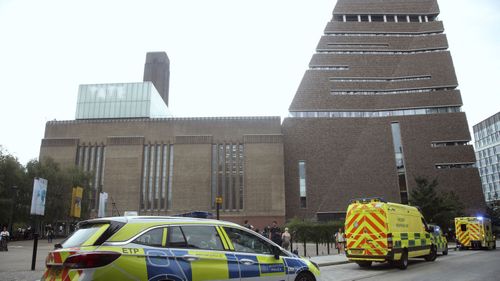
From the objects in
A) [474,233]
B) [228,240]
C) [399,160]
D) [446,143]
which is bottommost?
[474,233]

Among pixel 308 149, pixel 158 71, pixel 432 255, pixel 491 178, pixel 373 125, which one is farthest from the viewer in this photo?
pixel 491 178

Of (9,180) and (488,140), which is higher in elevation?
(488,140)

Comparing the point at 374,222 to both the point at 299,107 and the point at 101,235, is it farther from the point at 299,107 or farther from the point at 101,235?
the point at 299,107

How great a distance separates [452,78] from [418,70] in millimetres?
5389

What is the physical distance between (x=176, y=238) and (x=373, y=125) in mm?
56473

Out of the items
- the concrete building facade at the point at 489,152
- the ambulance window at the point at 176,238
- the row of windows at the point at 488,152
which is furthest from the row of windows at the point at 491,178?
the ambulance window at the point at 176,238

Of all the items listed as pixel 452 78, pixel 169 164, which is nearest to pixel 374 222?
pixel 169 164

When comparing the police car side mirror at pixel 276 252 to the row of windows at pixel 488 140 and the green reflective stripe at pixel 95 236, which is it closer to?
the green reflective stripe at pixel 95 236

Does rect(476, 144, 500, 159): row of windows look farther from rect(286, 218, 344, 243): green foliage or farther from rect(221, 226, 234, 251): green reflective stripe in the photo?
rect(221, 226, 234, 251): green reflective stripe

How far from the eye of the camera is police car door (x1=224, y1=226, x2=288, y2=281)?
5.34 meters

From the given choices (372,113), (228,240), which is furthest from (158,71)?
(228,240)

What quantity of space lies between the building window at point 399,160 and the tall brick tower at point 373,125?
15 centimetres

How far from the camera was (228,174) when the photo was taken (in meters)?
55.1

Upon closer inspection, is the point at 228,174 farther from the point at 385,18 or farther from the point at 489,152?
the point at 489,152
